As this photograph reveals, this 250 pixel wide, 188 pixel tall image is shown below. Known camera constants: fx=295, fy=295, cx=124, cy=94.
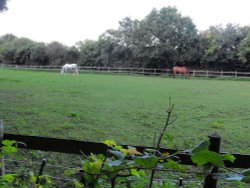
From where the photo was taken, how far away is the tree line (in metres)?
25.3

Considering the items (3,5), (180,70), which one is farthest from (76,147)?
(180,70)

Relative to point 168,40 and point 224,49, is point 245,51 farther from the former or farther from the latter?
point 168,40

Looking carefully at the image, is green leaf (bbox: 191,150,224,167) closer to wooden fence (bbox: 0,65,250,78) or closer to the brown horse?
the brown horse

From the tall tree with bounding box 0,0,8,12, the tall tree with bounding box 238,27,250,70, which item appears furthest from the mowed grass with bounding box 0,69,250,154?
the tall tree with bounding box 238,27,250,70

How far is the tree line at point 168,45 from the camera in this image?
2534 centimetres

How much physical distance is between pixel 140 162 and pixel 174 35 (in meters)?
27.2

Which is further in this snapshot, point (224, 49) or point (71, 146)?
point (224, 49)

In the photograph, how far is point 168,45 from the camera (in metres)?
26.4

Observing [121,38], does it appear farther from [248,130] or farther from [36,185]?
[36,185]

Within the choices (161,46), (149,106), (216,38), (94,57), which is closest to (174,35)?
(161,46)

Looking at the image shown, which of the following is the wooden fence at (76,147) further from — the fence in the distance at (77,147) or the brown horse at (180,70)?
the brown horse at (180,70)

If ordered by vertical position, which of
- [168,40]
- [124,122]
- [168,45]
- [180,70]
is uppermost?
[168,40]

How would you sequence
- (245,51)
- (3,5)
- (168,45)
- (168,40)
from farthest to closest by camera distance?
(168,40) → (168,45) → (245,51) → (3,5)

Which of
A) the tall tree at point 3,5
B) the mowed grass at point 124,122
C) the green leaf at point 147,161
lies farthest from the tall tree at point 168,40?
the green leaf at point 147,161
